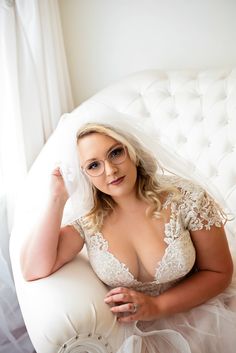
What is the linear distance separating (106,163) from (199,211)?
350 millimetres

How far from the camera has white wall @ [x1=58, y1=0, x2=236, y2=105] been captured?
2.13m

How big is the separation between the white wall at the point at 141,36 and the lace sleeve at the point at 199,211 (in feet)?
3.94

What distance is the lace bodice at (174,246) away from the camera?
126 centimetres

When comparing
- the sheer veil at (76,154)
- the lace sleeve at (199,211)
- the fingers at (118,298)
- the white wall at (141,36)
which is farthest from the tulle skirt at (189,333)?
the white wall at (141,36)

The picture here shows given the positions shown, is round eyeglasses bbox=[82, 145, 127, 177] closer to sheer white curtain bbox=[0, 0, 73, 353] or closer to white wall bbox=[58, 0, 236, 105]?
sheer white curtain bbox=[0, 0, 73, 353]

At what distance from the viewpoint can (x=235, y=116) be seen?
6.23ft

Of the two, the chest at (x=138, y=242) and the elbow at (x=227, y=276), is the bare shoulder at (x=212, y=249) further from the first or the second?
the chest at (x=138, y=242)

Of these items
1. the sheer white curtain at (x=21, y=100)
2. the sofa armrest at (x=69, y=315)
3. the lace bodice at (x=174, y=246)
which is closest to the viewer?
the sofa armrest at (x=69, y=315)

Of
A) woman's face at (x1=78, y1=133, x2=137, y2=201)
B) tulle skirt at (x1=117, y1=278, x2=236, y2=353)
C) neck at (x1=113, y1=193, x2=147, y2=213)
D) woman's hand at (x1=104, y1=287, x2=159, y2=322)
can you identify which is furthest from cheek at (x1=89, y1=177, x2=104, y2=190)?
tulle skirt at (x1=117, y1=278, x2=236, y2=353)

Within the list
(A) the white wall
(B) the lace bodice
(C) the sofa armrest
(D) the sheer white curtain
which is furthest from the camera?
(A) the white wall

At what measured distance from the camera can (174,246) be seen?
Result: 1254mm

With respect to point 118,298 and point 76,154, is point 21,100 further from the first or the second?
point 118,298

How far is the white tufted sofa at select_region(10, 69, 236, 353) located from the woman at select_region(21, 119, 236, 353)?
0.07 metres

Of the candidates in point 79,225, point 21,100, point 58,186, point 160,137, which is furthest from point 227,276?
point 21,100
